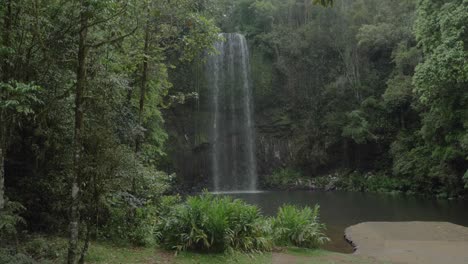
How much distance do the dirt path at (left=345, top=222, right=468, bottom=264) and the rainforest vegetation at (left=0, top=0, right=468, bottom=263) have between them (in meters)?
1.35

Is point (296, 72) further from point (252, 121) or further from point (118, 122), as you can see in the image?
point (118, 122)

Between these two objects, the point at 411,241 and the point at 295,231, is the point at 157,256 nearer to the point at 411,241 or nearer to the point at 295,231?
the point at 295,231

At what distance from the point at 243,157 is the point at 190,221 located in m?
22.7

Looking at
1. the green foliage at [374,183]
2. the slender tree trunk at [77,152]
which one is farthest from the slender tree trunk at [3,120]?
the green foliage at [374,183]

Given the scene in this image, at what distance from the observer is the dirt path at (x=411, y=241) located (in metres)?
9.73

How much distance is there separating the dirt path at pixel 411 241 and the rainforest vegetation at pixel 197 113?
1.35 metres

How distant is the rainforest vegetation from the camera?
6176 millimetres

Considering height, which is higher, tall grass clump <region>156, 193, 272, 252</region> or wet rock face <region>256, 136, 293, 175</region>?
wet rock face <region>256, 136, 293, 175</region>

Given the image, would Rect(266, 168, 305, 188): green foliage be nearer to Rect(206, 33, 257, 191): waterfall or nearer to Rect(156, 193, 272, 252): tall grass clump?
Rect(206, 33, 257, 191): waterfall

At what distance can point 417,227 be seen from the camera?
13805 millimetres

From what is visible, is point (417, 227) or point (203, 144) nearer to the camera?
point (417, 227)

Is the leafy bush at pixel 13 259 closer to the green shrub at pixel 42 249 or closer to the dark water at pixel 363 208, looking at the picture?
the green shrub at pixel 42 249

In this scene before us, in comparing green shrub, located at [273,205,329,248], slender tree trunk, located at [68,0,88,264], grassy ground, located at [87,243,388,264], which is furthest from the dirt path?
Result: slender tree trunk, located at [68,0,88,264]

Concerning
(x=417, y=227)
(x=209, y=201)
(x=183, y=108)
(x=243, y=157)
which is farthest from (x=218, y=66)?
(x=209, y=201)
